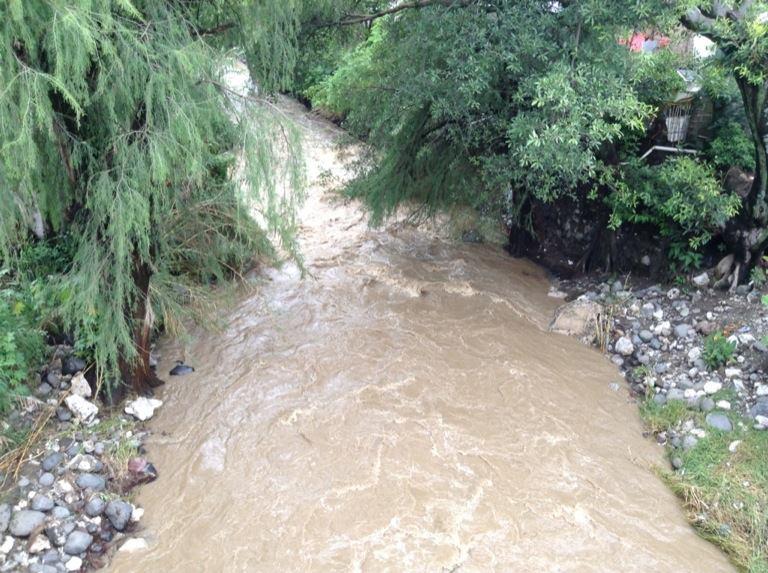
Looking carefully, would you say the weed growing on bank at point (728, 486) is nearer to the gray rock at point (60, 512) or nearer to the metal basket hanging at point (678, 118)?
the metal basket hanging at point (678, 118)

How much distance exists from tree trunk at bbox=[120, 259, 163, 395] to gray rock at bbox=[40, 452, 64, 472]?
1.00 meters

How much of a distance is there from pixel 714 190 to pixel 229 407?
5614 mm

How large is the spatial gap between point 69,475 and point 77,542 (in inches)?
26.9

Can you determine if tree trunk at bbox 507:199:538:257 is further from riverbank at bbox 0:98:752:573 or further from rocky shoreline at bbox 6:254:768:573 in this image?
riverbank at bbox 0:98:752:573

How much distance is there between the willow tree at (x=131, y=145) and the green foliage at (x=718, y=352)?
4.45m

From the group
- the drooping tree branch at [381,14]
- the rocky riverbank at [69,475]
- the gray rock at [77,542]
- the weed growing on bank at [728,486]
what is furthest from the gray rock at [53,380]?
the weed growing on bank at [728,486]

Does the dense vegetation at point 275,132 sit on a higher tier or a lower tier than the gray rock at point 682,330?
higher

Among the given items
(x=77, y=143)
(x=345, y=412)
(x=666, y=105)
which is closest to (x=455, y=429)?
(x=345, y=412)

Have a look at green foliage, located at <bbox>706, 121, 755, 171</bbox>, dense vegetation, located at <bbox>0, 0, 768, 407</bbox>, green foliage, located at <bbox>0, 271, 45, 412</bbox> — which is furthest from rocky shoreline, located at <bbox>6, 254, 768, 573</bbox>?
green foliage, located at <bbox>706, 121, 755, 171</bbox>

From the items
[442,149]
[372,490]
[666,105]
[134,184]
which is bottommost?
[372,490]

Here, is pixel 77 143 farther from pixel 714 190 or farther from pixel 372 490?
pixel 714 190

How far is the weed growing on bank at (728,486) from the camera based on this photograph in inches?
190

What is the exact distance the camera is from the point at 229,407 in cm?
626

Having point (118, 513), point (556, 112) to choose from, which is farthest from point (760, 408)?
point (118, 513)
